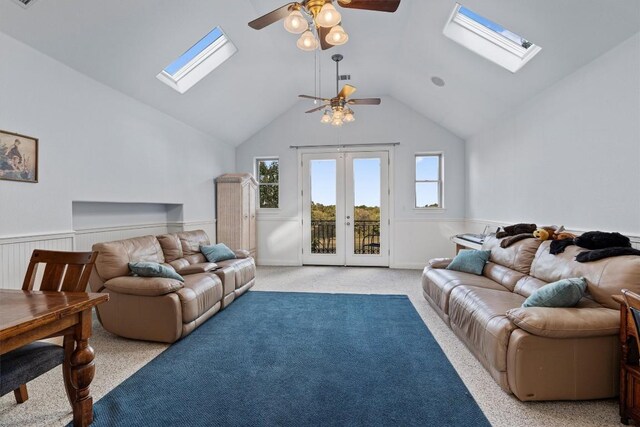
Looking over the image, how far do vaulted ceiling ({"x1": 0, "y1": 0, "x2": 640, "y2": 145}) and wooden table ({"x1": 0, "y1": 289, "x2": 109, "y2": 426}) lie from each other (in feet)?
7.68

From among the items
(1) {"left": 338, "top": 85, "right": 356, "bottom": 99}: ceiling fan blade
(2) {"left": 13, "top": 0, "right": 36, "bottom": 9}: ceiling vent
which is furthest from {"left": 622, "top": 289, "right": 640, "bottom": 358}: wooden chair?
(2) {"left": 13, "top": 0, "right": 36, "bottom": 9}: ceiling vent

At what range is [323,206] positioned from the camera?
6.63m

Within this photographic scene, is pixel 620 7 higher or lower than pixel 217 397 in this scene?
higher

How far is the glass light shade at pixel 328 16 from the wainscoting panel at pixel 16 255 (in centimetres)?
307

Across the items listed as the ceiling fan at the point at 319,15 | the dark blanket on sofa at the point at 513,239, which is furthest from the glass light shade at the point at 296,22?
the dark blanket on sofa at the point at 513,239

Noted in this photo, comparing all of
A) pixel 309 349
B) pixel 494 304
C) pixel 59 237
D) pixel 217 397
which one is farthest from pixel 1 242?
pixel 494 304

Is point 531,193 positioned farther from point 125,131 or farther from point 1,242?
point 1,242

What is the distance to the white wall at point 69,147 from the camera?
261cm

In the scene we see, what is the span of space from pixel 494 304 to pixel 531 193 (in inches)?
85.4

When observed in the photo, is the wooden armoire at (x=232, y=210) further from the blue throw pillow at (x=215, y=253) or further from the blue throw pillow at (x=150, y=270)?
the blue throw pillow at (x=150, y=270)

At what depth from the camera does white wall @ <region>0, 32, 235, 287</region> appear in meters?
2.61

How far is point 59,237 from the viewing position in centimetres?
301

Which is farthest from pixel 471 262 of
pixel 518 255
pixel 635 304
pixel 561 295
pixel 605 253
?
pixel 635 304

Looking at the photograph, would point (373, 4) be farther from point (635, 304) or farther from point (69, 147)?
point (69, 147)
